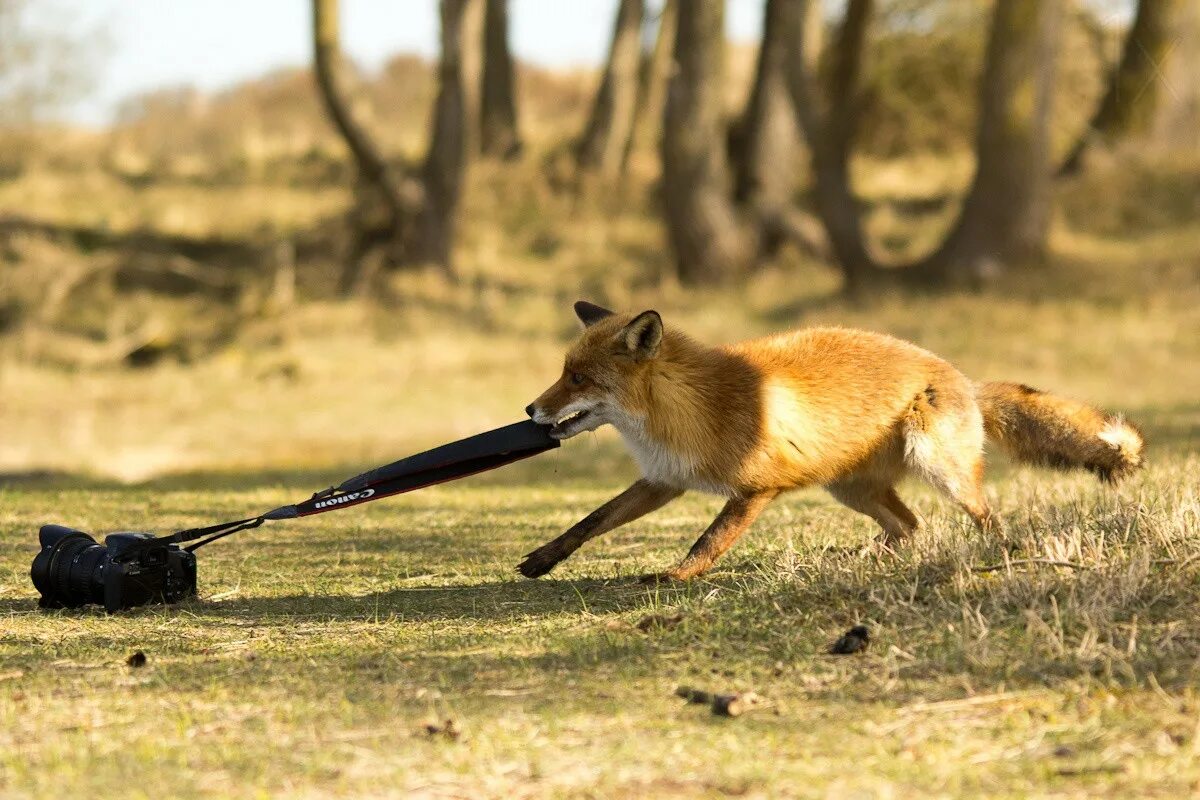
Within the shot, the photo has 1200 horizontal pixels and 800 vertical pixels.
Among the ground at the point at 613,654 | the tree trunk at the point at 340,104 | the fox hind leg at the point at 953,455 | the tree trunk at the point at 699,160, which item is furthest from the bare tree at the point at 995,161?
the fox hind leg at the point at 953,455

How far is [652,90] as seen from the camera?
3069 centimetres

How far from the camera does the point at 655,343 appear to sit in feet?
19.7

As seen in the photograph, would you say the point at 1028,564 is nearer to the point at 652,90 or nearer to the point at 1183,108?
the point at 1183,108

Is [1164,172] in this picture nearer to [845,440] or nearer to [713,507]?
[713,507]

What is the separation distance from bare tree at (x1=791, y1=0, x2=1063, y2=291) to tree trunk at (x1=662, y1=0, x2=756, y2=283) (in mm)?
1458

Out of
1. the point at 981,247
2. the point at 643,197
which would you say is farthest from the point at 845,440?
the point at 643,197

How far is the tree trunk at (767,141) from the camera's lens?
76.1 feet

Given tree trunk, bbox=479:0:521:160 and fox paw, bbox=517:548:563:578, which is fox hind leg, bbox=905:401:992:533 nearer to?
fox paw, bbox=517:548:563:578

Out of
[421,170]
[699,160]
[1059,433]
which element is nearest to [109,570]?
[1059,433]

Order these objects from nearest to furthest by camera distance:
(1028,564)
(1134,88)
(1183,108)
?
(1028,564) → (1134,88) → (1183,108)

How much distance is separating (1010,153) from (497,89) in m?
12.5

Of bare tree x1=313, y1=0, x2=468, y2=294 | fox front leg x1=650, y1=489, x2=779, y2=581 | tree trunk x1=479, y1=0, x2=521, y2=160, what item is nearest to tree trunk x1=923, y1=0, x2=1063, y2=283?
bare tree x1=313, y1=0, x2=468, y2=294

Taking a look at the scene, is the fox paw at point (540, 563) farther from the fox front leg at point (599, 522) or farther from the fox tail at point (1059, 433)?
the fox tail at point (1059, 433)

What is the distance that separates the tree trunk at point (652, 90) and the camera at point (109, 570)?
73.7 ft
